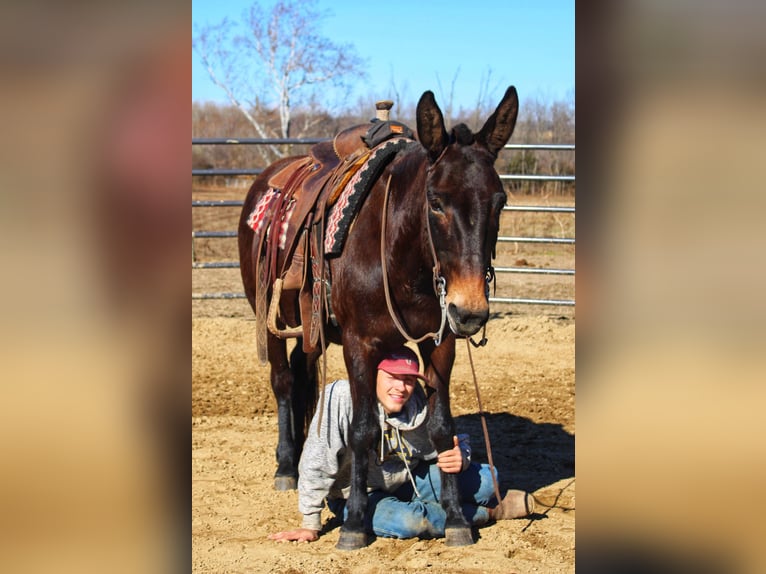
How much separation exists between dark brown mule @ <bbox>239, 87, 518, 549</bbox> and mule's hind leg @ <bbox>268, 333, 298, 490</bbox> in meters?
0.70

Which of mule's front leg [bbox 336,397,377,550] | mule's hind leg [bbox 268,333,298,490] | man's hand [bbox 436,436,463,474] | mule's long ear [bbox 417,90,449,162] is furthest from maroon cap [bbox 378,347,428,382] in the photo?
mule's hind leg [bbox 268,333,298,490]

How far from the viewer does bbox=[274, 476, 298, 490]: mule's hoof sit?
4117mm

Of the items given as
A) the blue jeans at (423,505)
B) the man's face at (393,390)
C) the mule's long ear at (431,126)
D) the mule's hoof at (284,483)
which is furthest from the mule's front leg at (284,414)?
the mule's long ear at (431,126)

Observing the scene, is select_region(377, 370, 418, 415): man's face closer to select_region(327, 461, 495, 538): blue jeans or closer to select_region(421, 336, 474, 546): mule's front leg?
select_region(421, 336, 474, 546): mule's front leg

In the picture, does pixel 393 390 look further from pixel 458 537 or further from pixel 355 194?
pixel 355 194

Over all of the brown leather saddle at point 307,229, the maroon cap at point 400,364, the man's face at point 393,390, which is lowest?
the man's face at point 393,390

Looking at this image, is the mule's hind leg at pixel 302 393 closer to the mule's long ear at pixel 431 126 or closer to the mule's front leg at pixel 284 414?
the mule's front leg at pixel 284 414

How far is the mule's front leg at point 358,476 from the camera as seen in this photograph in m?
3.29

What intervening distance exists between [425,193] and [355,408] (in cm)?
96

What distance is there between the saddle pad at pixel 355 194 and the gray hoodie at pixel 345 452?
65 centimetres
